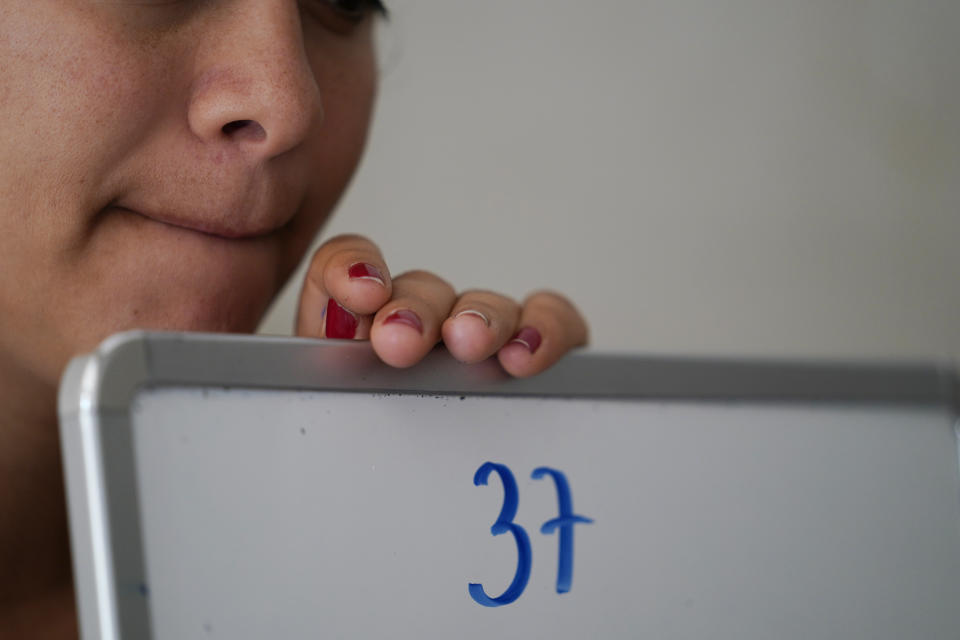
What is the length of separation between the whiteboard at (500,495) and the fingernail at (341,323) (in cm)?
7

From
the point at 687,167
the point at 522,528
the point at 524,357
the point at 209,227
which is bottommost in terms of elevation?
the point at 522,528

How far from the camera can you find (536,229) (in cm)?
152

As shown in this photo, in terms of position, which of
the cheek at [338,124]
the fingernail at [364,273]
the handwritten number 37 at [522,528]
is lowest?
the handwritten number 37 at [522,528]

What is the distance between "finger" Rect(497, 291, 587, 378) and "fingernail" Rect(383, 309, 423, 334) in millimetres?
71

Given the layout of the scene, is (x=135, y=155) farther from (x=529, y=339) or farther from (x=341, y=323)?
(x=529, y=339)

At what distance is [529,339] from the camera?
597 millimetres

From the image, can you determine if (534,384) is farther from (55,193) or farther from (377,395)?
(55,193)

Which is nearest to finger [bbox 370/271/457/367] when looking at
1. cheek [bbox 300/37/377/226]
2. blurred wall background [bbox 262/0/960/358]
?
cheek [bbox 300/37/377/226]

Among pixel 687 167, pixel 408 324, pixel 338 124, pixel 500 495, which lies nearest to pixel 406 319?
pixel 408 324

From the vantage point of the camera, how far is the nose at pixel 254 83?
0.61 metres

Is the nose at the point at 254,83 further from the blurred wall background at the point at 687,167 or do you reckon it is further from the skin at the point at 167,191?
the blurred wall background at the point at 687,167

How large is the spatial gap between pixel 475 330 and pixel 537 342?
5 cm

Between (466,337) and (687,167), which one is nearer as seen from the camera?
(466,337)

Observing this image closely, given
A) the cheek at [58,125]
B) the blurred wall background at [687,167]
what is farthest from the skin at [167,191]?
the blurred wall background at [687,167]
